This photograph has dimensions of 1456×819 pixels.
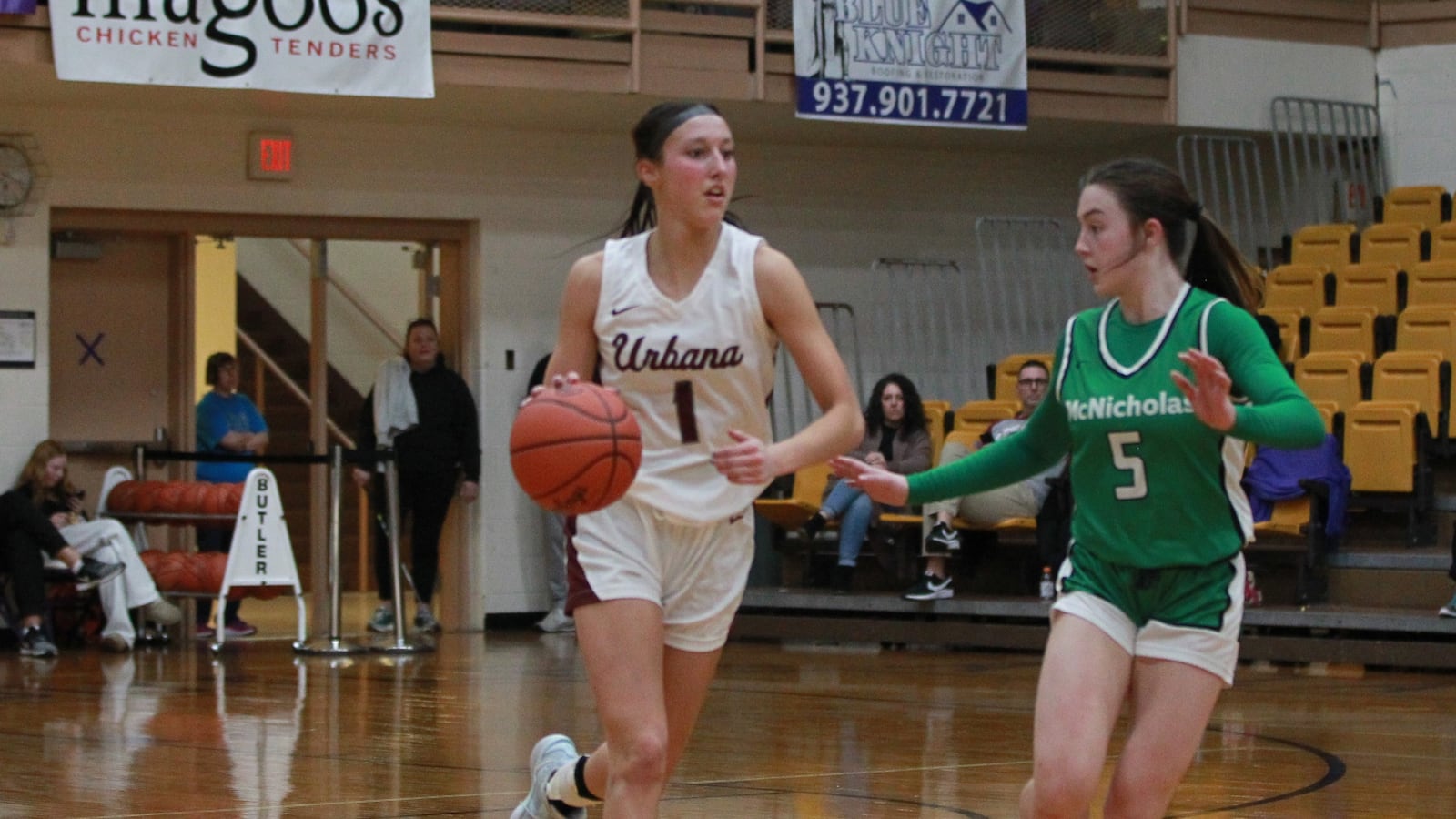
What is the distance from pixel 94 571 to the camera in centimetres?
1103

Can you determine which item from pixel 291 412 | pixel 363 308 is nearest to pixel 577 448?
pixel 363 308

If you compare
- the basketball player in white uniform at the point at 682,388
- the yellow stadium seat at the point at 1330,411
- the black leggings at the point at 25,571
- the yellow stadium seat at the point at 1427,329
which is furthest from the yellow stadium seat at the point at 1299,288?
the basketball player in white uniform at the point at 682,388

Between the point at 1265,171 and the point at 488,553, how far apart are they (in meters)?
Result: 6.39

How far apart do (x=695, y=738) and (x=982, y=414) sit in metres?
5.39

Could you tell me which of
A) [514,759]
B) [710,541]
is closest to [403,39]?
[514,759]

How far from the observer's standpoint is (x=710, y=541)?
149 inches

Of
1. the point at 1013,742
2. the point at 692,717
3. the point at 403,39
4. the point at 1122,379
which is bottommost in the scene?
the point at 1013,742

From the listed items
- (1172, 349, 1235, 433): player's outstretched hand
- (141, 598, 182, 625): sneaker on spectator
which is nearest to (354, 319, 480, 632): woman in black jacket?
(141, 598, 182, 625): sneaker on spectator

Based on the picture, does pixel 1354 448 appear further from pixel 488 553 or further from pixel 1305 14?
pixel 488 553

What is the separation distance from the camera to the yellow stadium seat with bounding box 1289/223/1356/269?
13.2m

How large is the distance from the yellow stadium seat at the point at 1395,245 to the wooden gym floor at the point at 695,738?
12.7ft

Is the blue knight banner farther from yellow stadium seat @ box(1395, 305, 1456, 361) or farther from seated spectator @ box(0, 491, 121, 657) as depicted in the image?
seated spectator @ box(0, 491, 121, 657)

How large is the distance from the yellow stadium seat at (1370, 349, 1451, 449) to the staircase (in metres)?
7.65

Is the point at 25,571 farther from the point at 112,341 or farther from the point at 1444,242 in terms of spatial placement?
the point at 1444,242
